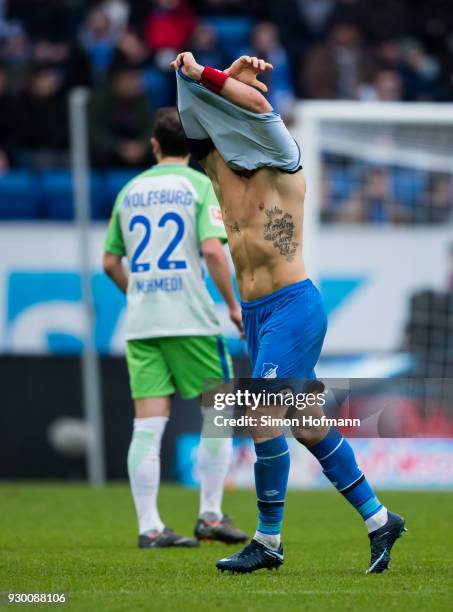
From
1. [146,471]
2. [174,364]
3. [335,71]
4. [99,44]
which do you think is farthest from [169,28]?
[146,471]

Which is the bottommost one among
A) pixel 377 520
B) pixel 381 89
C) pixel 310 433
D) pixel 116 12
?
pixel 377 520

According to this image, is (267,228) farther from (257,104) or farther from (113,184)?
(113,184)

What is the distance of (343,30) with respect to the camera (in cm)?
1647

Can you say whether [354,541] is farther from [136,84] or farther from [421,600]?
[136,84]

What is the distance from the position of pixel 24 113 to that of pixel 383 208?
14.9 feet

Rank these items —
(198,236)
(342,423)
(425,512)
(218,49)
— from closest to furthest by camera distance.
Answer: (342,423)
(198,236)
(425,512)
(218,49)

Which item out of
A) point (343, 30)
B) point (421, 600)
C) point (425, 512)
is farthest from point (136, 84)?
point (421, 600)

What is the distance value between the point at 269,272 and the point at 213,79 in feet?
2.83

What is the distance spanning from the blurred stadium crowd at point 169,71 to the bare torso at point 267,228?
7.21 m

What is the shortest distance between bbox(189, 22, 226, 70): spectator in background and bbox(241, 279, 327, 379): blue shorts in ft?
33.4

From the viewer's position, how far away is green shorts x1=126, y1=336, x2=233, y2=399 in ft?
23.9

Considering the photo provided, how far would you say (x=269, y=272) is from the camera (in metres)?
5.80

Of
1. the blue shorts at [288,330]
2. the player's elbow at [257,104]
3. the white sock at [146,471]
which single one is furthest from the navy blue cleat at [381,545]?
the player's elbow at [257,104]

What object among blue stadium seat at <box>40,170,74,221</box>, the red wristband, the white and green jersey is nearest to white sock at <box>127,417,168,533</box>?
the white and green jersey
